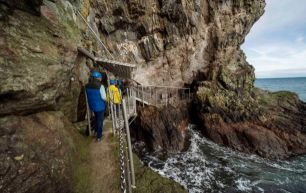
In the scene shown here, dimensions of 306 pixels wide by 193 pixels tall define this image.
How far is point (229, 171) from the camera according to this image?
9539 millimetres

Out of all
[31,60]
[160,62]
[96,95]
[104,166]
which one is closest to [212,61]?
[160,62]

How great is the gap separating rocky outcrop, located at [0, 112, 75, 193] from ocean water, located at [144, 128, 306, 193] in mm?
6452

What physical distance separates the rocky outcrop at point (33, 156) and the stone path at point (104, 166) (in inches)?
23.0

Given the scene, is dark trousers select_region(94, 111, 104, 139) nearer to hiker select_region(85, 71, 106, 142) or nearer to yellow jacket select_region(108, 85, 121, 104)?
hiker select_region(85, 71, 106, 142)

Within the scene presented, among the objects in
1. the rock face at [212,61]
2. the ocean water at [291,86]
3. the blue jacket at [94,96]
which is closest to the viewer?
the blue jacket at [94,96]

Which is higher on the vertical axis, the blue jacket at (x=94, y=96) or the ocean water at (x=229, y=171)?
the blue jacket at (x=94, y=96)

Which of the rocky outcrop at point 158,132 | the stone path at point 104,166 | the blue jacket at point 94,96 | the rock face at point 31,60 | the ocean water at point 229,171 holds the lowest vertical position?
the ocean water at point 229,171

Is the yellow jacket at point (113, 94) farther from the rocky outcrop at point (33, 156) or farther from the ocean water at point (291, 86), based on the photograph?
→ the ocean water at point (291, 86)

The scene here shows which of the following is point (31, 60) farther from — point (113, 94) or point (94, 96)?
point (113, 94)

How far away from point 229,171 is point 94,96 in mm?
8694

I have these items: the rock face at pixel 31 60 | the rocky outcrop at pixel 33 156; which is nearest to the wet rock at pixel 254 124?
the rocky outcrop at pixel 33 156

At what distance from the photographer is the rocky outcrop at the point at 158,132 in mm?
11922

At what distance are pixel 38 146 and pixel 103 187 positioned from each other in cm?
151

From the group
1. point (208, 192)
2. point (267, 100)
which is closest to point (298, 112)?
point (267, 100)
